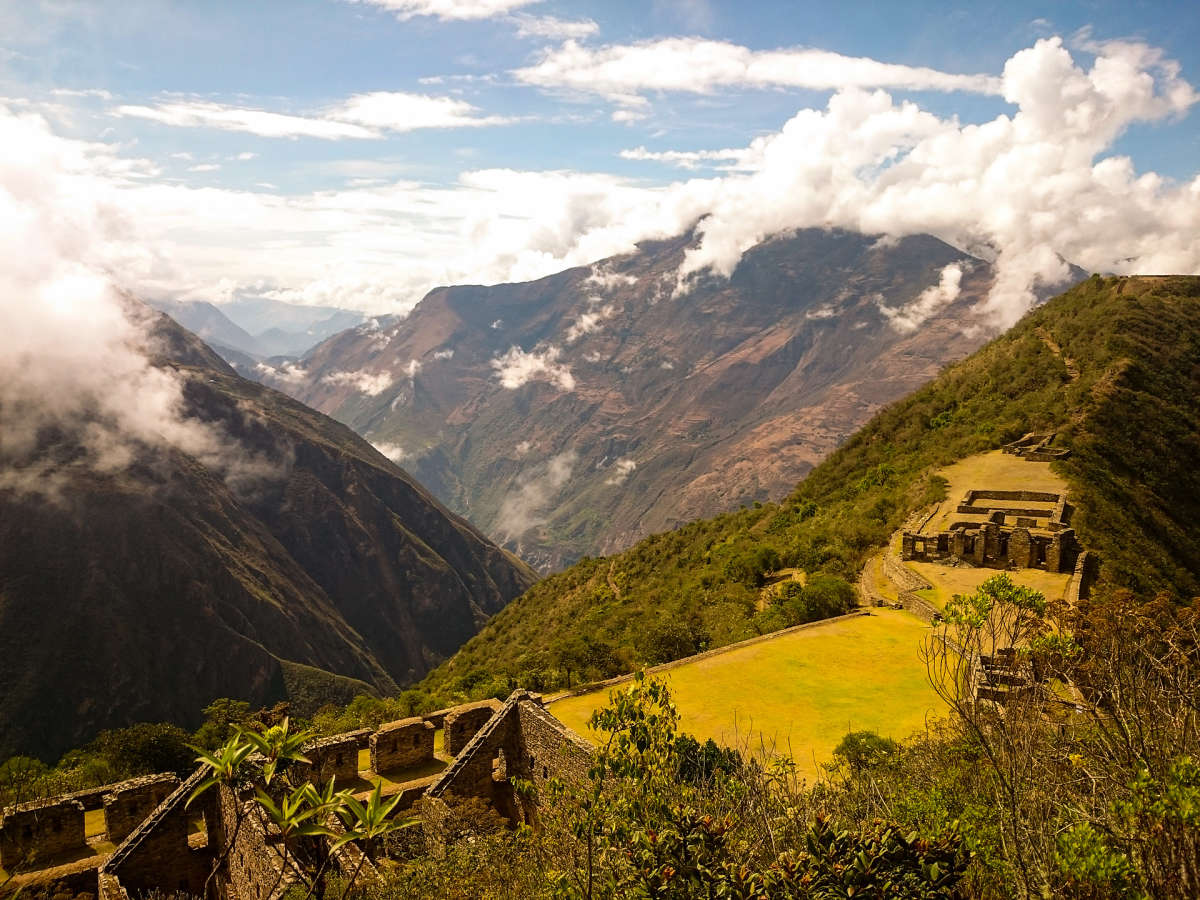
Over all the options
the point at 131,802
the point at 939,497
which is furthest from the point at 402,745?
the point at 939,497

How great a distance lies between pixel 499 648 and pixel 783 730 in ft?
208

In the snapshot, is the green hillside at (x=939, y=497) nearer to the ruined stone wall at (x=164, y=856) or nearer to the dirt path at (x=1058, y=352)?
the dirt path at (x=1058, y=352)

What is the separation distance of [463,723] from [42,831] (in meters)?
12.7

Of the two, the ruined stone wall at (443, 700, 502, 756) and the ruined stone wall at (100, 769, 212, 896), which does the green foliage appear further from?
the ruined stone wall at (100, 769, 212, 896)

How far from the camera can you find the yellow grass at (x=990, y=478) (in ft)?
157

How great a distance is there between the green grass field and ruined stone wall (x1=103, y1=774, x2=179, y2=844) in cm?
1305

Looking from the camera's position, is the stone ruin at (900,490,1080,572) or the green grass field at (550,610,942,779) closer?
the green grass field at (550,610,942,779)

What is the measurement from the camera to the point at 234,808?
18250 millimetres

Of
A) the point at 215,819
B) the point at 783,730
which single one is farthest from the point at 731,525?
the point at 215,819

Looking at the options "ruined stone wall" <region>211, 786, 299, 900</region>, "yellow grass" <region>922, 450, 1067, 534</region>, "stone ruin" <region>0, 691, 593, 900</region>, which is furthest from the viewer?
"yellow grass" <region>922, 450, 1067, 534</region>

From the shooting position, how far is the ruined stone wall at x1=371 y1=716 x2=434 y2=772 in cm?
2472

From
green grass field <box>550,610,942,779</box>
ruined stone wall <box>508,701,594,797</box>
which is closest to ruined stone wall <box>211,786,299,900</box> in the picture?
ruined stone wall <box>508,701,594,797</box>

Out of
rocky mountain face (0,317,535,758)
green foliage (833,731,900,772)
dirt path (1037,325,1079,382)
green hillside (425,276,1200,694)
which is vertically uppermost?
green foliage (833,731,900,772)

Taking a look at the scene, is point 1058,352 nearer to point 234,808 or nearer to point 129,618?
point 234,808
